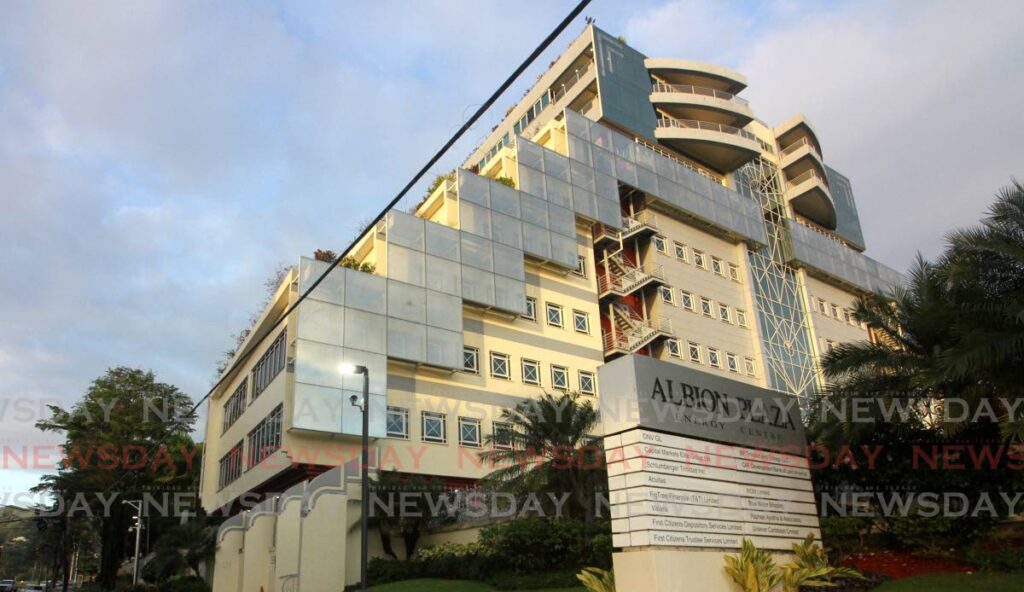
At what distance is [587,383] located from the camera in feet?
140

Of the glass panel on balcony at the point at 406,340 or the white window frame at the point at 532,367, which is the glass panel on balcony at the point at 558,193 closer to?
the white window frame at the point at 532,367

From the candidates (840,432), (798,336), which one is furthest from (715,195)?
(840,432)

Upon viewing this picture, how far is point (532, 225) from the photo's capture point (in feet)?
140

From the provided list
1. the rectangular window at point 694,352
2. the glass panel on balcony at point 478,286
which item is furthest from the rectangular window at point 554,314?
the rectangular window at point 694,352

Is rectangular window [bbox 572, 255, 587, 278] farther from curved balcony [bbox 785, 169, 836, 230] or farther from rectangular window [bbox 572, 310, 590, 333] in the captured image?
curved balcony [bbox 785, 169, 836, 230]

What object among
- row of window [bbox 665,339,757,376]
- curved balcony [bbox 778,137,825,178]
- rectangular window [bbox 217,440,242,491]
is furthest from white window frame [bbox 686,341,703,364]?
rectangular window [bbox 217,440,242,491]

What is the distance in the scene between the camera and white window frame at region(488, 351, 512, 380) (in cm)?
3972

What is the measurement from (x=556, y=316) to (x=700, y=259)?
562 inches

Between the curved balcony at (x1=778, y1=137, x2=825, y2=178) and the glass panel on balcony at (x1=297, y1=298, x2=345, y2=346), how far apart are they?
1696 inches

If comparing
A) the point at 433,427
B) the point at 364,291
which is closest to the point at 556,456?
the point at 433,427

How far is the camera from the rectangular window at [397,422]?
1394 inches

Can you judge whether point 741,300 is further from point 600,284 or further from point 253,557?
point 253,557

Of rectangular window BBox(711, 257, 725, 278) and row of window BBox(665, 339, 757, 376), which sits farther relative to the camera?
rectangular window BBox(711, 257, 725, 278)

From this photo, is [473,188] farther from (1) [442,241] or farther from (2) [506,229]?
(1) [442,241]
